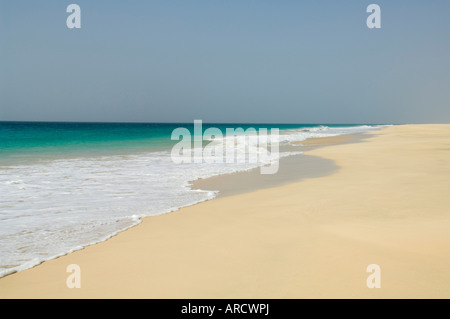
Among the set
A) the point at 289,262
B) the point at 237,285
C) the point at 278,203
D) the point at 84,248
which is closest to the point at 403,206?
the point at 278,203

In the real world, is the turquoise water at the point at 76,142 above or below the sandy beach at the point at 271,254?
above

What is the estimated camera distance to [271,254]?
11.1 feet

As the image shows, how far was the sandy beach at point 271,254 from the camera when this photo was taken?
8.88 feet

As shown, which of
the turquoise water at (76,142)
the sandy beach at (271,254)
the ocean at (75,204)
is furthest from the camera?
the turquoise water at (76,142)

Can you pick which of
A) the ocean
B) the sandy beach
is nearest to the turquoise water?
the ocean

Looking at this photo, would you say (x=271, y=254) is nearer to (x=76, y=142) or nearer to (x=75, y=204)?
(x=75, y=204)

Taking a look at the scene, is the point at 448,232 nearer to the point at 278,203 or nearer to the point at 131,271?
the point at 278,203

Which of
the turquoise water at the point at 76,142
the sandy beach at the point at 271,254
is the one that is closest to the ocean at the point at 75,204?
the sandy beach at the point at 271,254

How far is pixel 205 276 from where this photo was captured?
2.93m

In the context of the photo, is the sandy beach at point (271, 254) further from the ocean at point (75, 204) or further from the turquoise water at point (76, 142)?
the turquoise water at point (76, 142)

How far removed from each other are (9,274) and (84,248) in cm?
75

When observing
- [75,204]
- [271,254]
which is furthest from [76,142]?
[271,254]

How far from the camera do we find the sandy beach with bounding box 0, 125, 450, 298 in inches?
107

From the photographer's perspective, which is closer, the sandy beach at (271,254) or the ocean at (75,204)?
the sandy beach at (271,254)
